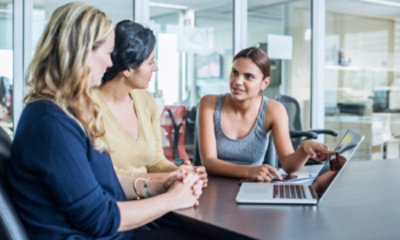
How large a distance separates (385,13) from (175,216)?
7.79 m

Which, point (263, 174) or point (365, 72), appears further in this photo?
point (365, 72)

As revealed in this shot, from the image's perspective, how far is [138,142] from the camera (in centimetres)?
189

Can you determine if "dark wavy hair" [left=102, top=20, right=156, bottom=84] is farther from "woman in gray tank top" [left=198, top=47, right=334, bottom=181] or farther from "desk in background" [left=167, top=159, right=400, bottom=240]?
"desk in background" [left=167, top=159, right=400, bottom=240]

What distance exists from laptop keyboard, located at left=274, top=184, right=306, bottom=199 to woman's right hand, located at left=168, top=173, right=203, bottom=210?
0.78ft

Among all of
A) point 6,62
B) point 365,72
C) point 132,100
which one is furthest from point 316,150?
point 365,72

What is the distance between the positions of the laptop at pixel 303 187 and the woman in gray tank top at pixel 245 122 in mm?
363

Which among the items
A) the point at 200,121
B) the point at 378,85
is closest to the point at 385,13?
the point at 378,85

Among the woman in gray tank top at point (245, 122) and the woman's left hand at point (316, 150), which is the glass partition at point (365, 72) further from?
the woman's left hand at point (316, 150)

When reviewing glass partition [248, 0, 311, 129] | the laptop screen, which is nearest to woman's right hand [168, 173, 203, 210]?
the laptop screen

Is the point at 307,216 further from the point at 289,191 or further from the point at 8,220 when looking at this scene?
the point at 8,220

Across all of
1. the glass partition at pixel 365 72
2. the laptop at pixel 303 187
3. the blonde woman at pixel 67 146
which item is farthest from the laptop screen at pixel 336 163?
the glass partition at pixel 365 72

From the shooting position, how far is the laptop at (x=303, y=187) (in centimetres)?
137

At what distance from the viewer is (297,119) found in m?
4.56

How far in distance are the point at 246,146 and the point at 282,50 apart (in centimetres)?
382
